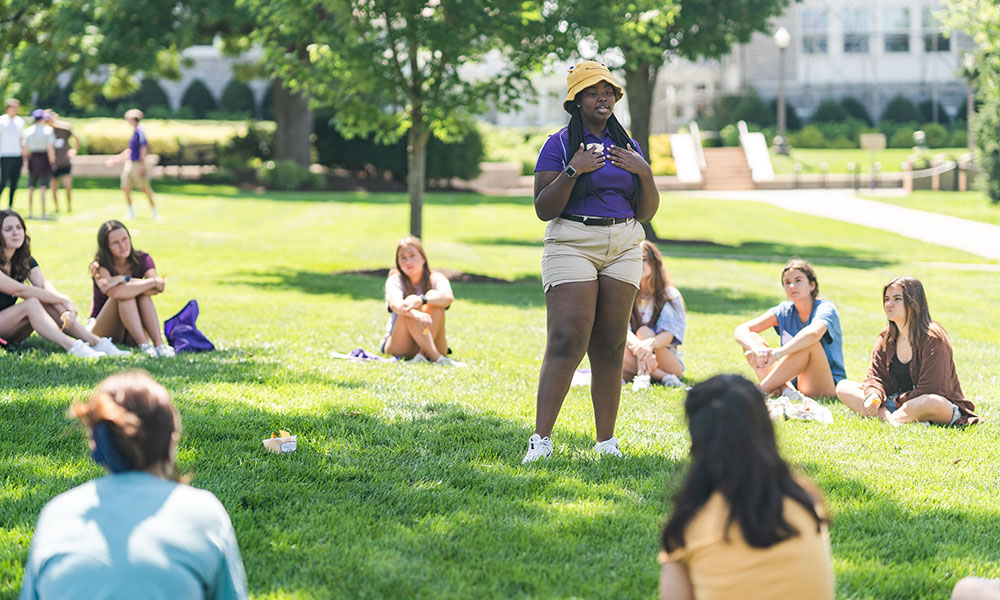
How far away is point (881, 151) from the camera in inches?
2000

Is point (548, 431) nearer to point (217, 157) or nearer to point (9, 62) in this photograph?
point (9, 62)

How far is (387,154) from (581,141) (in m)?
29.1

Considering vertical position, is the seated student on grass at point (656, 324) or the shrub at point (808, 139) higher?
the shrub at point (808, 139)

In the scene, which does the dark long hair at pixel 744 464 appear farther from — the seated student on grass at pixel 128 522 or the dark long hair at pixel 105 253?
the dark long hair at pixel 105 253

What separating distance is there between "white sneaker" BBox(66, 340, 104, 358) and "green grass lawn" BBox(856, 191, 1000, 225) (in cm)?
2586

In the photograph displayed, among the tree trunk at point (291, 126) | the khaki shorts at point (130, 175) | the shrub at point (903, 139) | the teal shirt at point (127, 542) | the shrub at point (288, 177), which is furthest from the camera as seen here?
the shrub at point (903, 139)

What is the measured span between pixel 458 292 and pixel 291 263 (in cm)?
373

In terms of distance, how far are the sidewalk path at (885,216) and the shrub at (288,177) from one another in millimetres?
13867

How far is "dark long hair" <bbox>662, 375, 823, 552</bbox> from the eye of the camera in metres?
2.79

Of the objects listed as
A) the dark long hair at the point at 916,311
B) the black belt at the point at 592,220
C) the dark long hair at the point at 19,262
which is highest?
the black belt at the point at 592,220

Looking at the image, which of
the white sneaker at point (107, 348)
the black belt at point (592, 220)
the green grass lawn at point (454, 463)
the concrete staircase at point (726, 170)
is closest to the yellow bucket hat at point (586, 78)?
the black belt at point (592, 220)

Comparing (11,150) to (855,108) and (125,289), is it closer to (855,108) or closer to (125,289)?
(125,289)

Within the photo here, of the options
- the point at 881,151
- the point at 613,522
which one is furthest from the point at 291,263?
the point at 881,151

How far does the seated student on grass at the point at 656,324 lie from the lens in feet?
27.3
